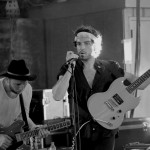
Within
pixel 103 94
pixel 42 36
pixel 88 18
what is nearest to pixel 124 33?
pixel 88 18

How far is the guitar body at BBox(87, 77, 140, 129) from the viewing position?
3193 mm

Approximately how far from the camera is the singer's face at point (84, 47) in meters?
3.02

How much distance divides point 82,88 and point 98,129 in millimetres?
350

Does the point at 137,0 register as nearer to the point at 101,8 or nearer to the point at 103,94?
the point at 101,8

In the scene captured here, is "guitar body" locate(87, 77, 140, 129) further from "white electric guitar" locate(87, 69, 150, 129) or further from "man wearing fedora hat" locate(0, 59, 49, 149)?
"man wearing fedora hat" locate(0, 59, 49, 149)

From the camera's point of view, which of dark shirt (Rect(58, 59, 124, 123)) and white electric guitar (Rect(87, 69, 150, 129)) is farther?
white electric guitar (Rect(87, 69, 150, 129))

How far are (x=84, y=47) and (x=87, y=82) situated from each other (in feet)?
0.91

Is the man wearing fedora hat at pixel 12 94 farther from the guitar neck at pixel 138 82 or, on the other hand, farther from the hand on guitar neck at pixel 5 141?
the guitar neck at pixel 138 82

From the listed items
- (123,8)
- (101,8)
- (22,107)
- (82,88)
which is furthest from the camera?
(101,8)

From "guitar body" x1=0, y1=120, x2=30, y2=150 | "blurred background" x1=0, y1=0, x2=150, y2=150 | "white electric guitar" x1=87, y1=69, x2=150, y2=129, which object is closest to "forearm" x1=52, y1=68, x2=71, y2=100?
"white electric guitar" x1=87, y1=69, x2=150, y2=129

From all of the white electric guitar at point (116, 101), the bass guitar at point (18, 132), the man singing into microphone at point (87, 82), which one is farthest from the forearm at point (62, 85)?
the bass guitar at point (18, 132)

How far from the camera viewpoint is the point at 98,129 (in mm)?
3084

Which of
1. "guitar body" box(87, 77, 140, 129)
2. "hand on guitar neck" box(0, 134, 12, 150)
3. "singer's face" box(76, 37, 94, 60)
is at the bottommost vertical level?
"hand on guitar neck" box(0, 134, 12, 150)

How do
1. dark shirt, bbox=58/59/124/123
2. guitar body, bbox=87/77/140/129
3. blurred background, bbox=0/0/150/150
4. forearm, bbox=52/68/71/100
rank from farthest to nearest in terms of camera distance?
blurred background, bbox=0/0/150/150
guitar body, bbox=87/77/140/129
dark shirt, bbox=58/59/124/123
forearm, bbox=52/68/71/100
